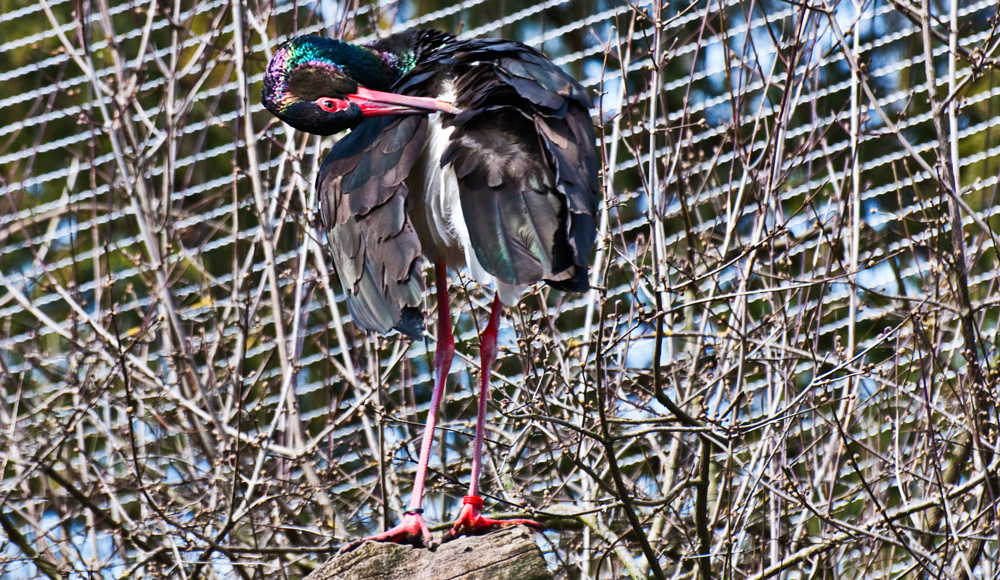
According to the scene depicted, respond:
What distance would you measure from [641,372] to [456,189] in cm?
98

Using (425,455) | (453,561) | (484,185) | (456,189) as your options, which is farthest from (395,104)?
(453,561)

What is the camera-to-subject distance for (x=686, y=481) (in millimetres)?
3293

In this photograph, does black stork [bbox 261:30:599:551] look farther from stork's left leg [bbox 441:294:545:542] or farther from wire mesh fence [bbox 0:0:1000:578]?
wire mesh fence [bbox 0:0:1000:578]

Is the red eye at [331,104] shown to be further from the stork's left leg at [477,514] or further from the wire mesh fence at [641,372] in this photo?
the stork's left leg at [477,514]

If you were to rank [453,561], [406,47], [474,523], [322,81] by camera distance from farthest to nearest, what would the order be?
1. [406,47]
2. [322,81]
3. [474,523]
4. [453,561]

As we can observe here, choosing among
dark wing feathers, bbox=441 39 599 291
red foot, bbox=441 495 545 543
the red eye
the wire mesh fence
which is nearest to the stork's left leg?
red foot, bbox=441 495 545 543

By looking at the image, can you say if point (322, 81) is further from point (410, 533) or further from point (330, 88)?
point (410, 533)

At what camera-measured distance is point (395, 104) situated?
10.7 ft

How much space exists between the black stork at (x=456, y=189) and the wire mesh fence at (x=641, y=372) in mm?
148

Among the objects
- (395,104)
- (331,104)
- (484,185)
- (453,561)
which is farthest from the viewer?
(331,104)

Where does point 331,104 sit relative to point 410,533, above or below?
above

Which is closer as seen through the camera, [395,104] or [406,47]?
[395,104]

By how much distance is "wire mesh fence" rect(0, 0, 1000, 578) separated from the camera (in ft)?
10.6

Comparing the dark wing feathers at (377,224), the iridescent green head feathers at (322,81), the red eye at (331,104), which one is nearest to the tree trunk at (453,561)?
the dark wing feathers at (377,224)
